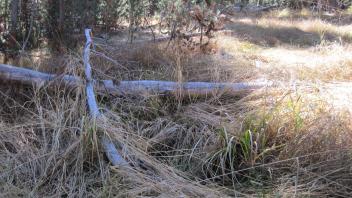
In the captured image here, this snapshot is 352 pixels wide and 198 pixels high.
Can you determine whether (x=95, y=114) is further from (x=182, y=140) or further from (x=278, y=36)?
(x=278, y=36)

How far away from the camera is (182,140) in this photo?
297 cm

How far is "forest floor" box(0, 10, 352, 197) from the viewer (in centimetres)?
239

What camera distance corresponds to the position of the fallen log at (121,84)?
3449mm

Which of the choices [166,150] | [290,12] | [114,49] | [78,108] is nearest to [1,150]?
[78,108]

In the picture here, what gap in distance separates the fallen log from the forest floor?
65mm

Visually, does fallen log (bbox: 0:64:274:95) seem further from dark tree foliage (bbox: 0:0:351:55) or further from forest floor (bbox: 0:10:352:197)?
dark tree foliage (bbox: 0:0:351:55)

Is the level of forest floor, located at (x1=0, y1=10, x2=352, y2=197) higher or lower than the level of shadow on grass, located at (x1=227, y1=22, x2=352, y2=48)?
lower

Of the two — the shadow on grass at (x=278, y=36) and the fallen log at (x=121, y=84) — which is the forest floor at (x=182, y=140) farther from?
the shadow on grass at (x=278, y=36)

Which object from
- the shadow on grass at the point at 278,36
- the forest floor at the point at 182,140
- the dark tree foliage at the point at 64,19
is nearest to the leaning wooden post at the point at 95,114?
the forest floor at the point at 182,140

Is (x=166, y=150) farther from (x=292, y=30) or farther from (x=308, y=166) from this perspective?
(x=292, y=30)

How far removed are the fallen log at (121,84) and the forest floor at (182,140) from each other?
7 centimetres

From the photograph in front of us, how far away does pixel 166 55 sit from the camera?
4789 mm

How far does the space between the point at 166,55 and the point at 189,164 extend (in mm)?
2357

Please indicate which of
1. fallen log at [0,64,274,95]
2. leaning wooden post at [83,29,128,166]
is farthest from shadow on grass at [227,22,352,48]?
leaning wooden post at [83,29,128,166]
